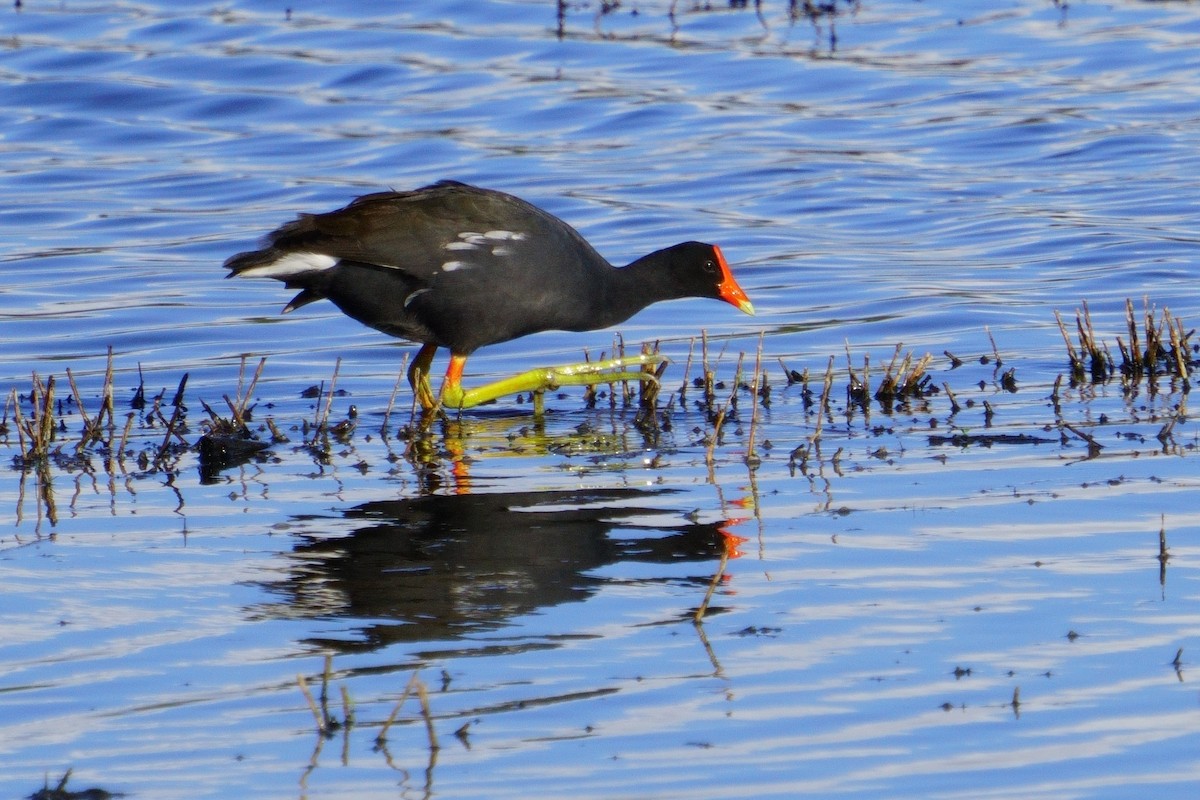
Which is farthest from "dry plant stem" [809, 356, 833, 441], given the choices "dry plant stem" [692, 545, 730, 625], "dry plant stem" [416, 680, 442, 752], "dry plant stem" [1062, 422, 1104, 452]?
"dry plant stem" [416, 680, 442, 752]

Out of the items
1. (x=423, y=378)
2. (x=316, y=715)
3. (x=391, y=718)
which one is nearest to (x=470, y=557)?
(x=316, y=715)

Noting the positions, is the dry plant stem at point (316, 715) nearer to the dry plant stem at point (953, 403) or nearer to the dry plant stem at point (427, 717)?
the dry plant stem at point (427, 717)

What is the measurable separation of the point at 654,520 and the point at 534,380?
2599 mm

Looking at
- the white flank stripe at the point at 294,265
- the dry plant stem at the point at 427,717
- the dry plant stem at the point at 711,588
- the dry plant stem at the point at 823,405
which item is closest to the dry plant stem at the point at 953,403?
the dry plant stem at the point at 823,405

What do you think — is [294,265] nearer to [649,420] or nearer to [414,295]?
[414,295]

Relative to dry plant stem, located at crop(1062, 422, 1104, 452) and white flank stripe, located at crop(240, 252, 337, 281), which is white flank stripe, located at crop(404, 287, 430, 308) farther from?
dry plant stem, located at crop(1062, 422, 1104, 452)

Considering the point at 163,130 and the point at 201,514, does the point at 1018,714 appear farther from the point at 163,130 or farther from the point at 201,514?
the point at 163,130

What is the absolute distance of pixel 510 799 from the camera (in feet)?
13.8

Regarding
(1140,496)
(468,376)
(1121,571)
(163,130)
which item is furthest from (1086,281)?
(163,130)

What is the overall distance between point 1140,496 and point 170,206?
11.4 metres

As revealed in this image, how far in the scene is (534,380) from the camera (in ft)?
29.8

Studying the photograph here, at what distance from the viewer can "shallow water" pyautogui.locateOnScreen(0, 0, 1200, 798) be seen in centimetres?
448

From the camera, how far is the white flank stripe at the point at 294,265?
8.50m

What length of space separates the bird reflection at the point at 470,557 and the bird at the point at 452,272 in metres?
1.80
